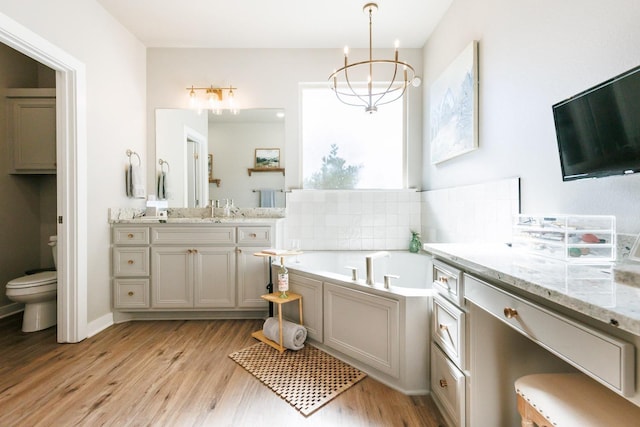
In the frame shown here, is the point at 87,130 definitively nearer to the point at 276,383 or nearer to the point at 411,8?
the point at 276,383

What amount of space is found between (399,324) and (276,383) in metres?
0.78

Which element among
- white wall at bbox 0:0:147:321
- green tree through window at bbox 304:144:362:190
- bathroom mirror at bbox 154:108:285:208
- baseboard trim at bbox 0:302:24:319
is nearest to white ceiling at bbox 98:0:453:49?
white wall at bbox 0:0:147:321

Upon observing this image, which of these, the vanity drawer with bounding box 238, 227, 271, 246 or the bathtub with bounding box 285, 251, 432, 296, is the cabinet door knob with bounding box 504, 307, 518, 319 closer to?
the bathtub with bounding box 285, 251, 432, 296

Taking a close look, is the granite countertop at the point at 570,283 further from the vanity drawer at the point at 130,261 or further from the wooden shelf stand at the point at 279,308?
the vanity drawer at the point at 130,261

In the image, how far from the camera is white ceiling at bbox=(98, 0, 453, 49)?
2.50m

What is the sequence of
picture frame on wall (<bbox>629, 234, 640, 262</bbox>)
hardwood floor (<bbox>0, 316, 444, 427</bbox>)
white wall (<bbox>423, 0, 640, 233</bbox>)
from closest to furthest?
picture frame on wall (<bbox>629, 234, 640, 262</bbox>)
white wall (<bbox>423, 0, 640, 233</bbox>)
hardwood floor (<bbox>0, 316, 444, 427</bbox>)

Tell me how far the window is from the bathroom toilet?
7.85 ft

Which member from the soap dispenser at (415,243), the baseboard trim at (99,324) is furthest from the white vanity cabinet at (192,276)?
the soap dispenser at (415,243)

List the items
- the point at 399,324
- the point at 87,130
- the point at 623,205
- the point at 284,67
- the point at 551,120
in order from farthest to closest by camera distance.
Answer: the point at 284,67
the point at 87,130
the point at 399,324
the point at 551,120
the point at 623,205

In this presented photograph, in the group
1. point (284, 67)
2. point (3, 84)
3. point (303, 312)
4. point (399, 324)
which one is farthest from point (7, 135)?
point (399, 324)

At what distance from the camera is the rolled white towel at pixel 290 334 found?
6.86ft

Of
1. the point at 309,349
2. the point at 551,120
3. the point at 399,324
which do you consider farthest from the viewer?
Answer: the point at 309,349

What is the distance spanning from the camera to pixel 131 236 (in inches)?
106

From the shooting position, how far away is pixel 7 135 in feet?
9.40
